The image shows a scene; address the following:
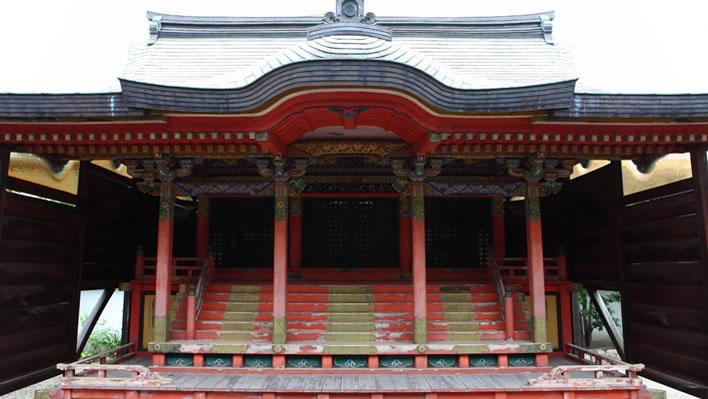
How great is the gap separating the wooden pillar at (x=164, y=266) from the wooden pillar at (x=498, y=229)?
7.23 metres

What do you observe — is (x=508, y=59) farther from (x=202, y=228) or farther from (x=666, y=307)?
(x=202, y=228)

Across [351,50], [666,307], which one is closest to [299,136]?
[351,50]

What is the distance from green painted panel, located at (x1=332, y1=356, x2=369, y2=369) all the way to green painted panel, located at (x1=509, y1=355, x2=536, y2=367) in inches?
100

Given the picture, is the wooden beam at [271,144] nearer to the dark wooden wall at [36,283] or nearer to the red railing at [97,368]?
the red railing at [97,368]

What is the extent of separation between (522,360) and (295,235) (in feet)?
18.5

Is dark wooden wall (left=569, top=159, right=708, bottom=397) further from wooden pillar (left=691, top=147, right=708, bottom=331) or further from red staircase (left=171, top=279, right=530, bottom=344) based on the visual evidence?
red staircase (left=171, top=279, right=530, bottom=344)

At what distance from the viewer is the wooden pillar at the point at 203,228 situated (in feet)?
37.2

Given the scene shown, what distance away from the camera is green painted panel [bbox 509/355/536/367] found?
8.30m

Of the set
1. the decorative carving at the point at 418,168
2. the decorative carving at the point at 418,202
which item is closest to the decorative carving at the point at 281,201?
the decorative carving at the point at 418,168

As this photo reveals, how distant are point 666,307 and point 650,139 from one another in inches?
121

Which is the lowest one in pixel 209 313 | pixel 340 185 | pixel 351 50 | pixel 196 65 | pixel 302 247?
pixel 209 313

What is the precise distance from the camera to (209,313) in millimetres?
9234

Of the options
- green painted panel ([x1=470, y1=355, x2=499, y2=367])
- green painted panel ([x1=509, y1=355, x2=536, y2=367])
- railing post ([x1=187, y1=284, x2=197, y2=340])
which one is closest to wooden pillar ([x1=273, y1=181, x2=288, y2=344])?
railing post ([x1=187, y1=284, x2=197, y2=340])

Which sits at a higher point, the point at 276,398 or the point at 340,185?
the point at 340,185
